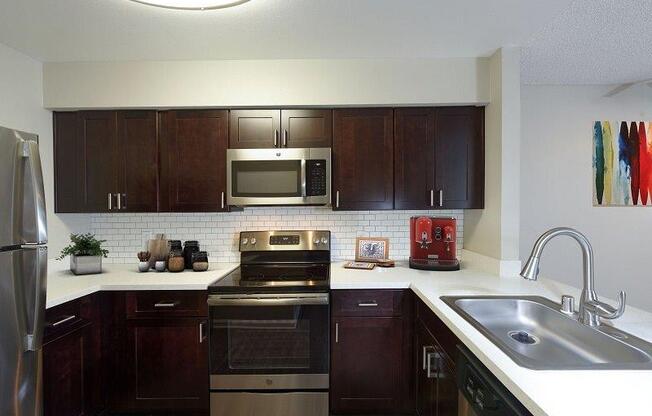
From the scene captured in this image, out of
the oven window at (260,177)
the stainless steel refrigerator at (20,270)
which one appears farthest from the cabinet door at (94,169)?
the stainless steel refrigerator at (20,270)

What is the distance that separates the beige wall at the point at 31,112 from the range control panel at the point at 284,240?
1.29 meters

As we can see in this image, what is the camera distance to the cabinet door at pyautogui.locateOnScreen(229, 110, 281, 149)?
101 inches

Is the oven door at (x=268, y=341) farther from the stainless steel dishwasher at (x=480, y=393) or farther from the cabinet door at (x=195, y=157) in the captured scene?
the stainless steel dishwasher at (x=480, y=393)

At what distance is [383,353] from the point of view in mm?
2248

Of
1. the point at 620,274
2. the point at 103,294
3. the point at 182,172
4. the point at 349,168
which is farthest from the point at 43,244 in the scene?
the point at 620,274

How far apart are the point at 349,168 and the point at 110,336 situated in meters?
1.84

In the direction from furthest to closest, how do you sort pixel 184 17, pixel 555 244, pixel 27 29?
1. pixel 555 244
2. pixel 27 29
3. pixel 184 17

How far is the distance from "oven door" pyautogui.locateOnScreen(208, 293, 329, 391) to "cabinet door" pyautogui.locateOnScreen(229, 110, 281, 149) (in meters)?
1.07

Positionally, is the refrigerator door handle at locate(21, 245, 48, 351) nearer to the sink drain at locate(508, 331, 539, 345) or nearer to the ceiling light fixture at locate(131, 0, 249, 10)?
the ceiling light fixture at locate(131, 0, 249, 10)

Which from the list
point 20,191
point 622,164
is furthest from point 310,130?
point 622,164

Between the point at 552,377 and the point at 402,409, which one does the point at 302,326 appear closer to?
the point at 402,409

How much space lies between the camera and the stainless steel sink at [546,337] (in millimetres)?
1138

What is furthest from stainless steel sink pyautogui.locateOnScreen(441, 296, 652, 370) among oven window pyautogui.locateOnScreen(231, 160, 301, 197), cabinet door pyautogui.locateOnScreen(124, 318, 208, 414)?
cabinet door pyautogui.locateOnScreen(124, 318, 208, 414)

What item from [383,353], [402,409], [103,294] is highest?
[103,294]
